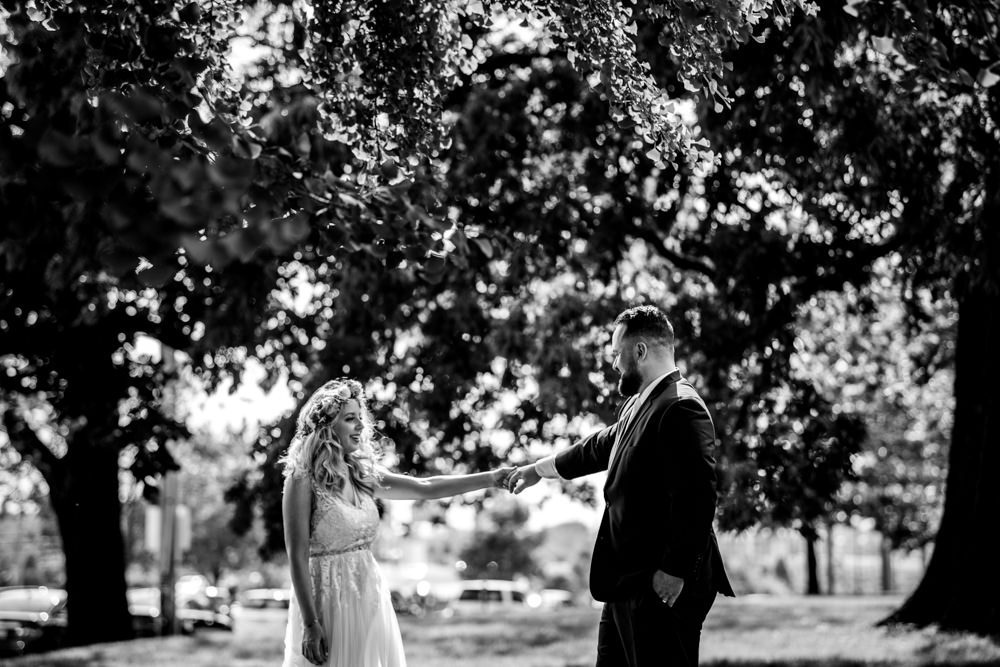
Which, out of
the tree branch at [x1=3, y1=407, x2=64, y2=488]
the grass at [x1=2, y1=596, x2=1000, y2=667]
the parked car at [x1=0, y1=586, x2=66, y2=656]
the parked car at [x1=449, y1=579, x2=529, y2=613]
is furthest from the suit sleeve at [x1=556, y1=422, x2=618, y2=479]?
the parked car at [x1=449, y1=579, x2=529, y2=613]

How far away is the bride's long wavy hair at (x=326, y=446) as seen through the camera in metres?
5.76

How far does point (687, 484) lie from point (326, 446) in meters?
2.03

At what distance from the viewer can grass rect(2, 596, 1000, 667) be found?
11.3 metres

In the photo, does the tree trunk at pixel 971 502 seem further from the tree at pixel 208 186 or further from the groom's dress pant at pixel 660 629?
the groom's dress pant at pixel 660 629

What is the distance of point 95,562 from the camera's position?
19719 mm

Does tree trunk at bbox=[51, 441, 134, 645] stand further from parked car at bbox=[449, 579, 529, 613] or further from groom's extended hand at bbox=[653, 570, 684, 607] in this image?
parked car at bbox=[449, 579, 529, 613]

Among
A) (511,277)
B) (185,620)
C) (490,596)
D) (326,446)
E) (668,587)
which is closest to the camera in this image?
(668,587)

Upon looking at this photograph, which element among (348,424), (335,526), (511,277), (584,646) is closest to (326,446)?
(348,424)

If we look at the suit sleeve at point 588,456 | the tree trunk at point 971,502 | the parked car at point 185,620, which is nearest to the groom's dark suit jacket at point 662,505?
the suit sleeve at point 588,456

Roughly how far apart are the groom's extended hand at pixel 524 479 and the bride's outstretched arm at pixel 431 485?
0.18 metres

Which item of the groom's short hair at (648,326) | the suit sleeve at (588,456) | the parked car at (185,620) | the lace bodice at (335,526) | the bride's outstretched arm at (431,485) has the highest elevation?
the groom's short hair at (648,326)

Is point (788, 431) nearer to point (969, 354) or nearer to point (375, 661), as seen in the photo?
point (969, 354)

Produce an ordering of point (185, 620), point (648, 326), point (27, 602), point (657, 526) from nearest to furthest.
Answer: point (657, 526) < point (648, 326) < point (185, 620) < point (27, 602)

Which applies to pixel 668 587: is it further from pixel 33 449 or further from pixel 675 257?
pixel 33 449
